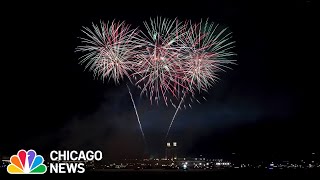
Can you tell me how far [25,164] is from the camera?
29422mm

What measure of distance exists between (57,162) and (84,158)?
263cm

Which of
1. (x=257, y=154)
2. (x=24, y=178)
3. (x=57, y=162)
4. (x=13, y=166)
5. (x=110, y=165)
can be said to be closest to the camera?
(x=13, y=166)

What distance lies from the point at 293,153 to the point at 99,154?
9496cm

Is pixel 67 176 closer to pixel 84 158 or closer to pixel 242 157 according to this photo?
pixel 84 158

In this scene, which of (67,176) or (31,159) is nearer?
(31,159)

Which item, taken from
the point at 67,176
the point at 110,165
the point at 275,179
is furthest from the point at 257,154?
the point at 67,176

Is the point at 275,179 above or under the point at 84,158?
under

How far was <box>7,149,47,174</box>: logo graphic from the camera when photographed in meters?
29.3

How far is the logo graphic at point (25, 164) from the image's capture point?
29.3m

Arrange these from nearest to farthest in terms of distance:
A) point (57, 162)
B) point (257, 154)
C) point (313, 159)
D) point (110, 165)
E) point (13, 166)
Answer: point (13, 166) → point (57, 162) → point (110, 165) → point (313, 159) → point (257, 154)

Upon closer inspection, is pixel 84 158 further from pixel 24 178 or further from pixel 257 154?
pixel 257 154

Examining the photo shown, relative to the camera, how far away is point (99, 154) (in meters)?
31.6

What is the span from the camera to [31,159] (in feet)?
98.2

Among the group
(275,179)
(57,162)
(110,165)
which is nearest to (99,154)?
(57,162)
